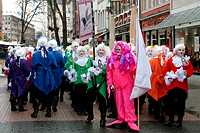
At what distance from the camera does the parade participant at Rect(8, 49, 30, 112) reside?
30.7 ft

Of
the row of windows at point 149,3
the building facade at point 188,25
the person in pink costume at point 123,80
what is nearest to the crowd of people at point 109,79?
the person in pink costume at point 123,80

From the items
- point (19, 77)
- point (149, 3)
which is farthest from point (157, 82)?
point (149, 3)

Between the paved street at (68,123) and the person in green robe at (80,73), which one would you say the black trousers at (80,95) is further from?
the paved street at (68,123)

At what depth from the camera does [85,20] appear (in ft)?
26.2

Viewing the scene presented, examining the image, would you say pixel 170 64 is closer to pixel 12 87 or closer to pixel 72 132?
pixel 72 132

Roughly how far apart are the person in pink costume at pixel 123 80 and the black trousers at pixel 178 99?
107cm

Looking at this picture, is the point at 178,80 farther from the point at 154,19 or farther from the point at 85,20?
the point at 154,19

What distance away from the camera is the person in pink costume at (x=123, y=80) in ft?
22.7

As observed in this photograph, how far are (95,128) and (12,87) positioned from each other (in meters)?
3.51

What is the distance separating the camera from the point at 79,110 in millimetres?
9258

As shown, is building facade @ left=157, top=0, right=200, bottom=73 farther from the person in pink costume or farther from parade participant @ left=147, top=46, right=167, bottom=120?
the person in pink costume

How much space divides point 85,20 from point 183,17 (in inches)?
379

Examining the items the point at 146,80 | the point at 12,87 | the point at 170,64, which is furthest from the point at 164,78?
the point at 12,87

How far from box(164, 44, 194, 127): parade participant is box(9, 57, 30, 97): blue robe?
417cm
